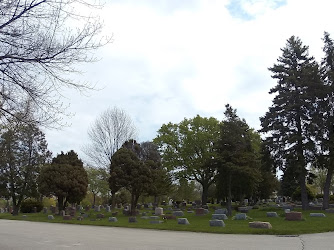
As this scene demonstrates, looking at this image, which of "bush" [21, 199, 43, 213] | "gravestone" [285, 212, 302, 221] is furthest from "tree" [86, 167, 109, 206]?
"gravestone" [285, 212, 302, 221]

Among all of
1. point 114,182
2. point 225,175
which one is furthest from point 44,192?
point 225,175

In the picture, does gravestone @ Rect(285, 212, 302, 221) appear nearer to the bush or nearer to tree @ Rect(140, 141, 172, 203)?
tree @ Rect(140, 141, 172, 203)

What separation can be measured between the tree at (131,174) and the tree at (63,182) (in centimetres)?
599

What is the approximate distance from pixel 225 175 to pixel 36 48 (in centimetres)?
2040

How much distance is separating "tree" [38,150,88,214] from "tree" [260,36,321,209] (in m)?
19.1

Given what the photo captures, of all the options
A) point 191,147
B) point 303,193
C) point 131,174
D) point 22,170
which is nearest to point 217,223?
point 131,174

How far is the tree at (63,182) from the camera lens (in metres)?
32.8

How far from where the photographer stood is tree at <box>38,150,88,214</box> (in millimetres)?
32750

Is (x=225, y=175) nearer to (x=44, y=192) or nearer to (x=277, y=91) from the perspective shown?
(x=277, y=91)

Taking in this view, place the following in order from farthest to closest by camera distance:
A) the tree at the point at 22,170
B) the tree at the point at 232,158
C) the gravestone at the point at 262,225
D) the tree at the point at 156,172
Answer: the tree at the point at 22,170 < the tree at the point at 156,172 < the tree at the point at 232,158 < the gravestone at the point at 262,225

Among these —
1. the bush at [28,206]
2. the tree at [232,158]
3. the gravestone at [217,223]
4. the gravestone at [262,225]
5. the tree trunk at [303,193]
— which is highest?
the tree at [232,158]

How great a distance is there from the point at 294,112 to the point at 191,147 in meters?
14.8

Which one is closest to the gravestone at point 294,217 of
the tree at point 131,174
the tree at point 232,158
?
the tree at point 232,158

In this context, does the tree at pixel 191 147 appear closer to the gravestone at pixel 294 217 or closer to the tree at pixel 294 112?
the tree at pixel 294 112
